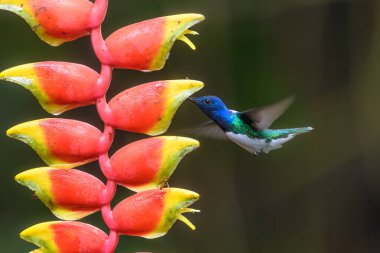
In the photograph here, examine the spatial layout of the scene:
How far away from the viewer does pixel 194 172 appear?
Answer: 13.5 ft

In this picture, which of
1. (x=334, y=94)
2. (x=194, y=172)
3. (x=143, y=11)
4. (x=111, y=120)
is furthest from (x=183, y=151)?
(x=334, y=94)

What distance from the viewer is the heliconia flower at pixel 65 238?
1079 mm

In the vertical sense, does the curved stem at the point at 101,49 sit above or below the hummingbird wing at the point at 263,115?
above

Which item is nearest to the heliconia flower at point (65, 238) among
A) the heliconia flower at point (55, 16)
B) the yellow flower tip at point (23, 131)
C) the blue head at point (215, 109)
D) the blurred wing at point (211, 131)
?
the yellow flower tip at point (23, 131)

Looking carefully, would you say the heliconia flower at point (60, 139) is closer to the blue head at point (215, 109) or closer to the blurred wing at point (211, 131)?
the blue head at point (215, 109)

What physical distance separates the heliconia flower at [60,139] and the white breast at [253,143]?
872 mm

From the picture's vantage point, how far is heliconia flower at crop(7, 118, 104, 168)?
108cm

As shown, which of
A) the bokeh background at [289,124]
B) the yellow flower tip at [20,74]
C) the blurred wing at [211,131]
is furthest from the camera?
the bokeh background at [289,124]

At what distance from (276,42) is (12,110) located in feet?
4.72

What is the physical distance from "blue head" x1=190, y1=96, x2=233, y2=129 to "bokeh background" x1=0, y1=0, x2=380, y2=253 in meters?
1.87

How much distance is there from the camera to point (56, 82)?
42.7 inches

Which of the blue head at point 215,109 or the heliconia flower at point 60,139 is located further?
the blue head at point 215,109

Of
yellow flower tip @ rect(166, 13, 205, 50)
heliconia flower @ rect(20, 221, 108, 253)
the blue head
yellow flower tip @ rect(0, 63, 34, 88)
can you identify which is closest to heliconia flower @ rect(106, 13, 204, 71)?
yellow flower tip @ rect(166, 13, 205, 50)

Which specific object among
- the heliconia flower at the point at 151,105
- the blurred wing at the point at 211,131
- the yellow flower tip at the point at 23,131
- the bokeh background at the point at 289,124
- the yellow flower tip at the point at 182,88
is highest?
the yellow flower tip at the point at 182,88
